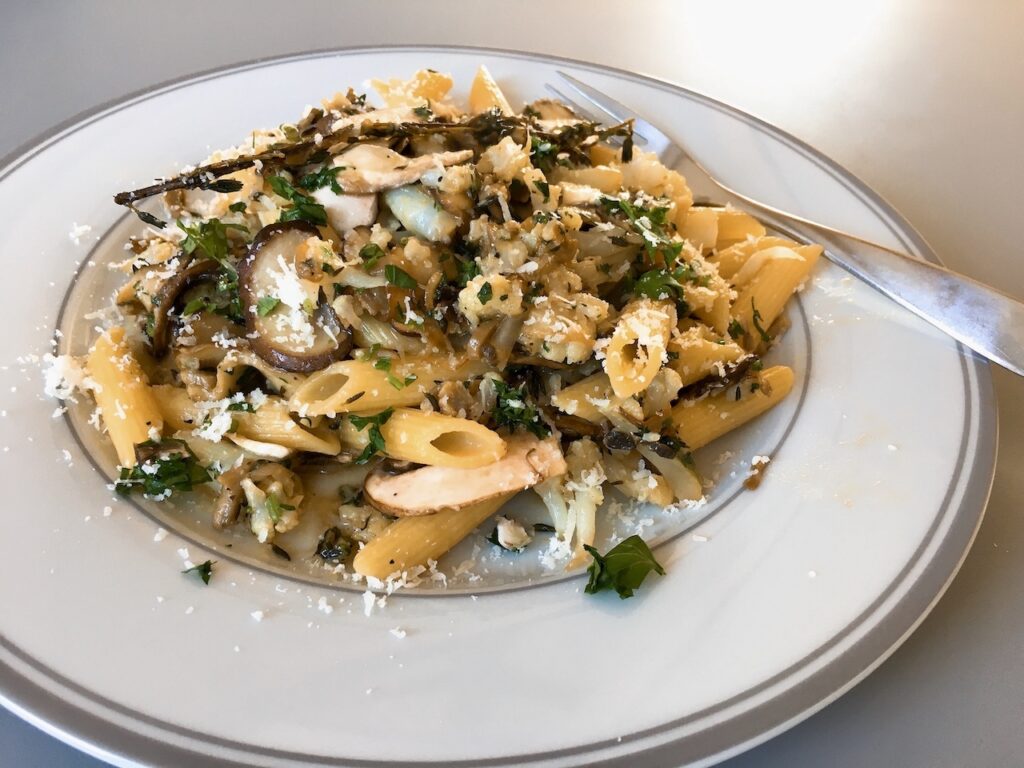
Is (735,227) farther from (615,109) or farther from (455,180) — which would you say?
(455,180)

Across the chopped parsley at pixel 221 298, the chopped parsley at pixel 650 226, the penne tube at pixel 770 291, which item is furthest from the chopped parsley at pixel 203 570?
the penne tube at pixel 770 291

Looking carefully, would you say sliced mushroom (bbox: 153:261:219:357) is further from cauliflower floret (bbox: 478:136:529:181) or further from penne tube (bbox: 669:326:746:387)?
penne tube (bbox: 669:326:746:387)

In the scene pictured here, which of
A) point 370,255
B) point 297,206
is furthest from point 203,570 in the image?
point 297,206

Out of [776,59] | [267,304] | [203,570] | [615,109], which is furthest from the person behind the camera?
[776,59]

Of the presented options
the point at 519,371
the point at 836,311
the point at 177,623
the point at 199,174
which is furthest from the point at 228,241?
the point at 836,311

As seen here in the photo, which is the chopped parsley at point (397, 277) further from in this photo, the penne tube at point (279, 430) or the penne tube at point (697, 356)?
the penne tube at point (697, 356)

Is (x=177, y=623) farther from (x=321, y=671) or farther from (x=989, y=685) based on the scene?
(x=989, y=685)
